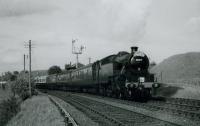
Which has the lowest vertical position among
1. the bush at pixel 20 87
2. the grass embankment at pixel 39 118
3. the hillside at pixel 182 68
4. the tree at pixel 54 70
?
the grass embankment at pixel 39 118

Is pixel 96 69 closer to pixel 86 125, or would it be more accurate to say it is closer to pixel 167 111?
pixel 167 111

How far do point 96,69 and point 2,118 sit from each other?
13999 mm

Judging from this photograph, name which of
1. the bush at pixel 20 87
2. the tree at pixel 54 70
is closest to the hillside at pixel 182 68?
the bush at pixel 20 87

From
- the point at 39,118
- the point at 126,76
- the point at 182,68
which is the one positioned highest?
the point at 182,68

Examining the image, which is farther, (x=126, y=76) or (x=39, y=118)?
(x=126, y=76)

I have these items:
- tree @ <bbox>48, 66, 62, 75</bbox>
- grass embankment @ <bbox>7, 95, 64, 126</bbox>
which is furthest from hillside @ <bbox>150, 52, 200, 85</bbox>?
tree @ <bbox>48, 66, 62, 75</bbox>

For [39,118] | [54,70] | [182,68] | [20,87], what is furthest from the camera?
[54,70]

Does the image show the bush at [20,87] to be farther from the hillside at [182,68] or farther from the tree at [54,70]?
the tree at [54,70]

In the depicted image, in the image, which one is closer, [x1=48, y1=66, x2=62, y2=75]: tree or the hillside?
the hillside

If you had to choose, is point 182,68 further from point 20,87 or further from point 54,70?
point 54,70

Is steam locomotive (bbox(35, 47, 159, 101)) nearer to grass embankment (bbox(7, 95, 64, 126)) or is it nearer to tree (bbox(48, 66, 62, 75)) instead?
grass embankment (bbox(7, 95, 64, 126))

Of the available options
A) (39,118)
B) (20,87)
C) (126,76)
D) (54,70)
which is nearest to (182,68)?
(20,87)

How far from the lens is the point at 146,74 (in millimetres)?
26516

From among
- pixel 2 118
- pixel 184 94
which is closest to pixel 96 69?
pixel 184 94
